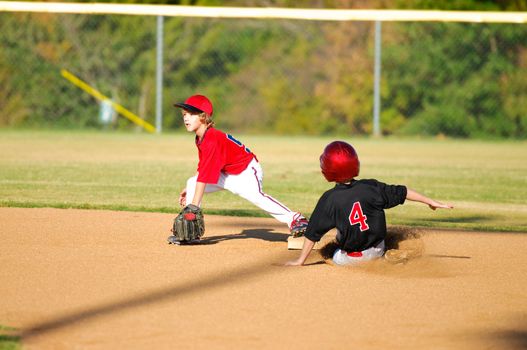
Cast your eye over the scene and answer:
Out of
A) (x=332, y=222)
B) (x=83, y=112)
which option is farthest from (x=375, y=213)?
(x=83, y=112)

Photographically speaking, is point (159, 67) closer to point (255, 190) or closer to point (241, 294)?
point (255, 190)

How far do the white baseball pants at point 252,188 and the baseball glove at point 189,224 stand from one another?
12.8 inches

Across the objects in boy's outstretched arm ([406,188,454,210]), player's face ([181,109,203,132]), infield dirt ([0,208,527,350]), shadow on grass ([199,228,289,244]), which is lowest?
infield dirt ([0,208,527,350])

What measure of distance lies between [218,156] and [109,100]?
45.5 feet

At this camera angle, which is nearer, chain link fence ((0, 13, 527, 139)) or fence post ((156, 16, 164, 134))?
fence post ((156, 16, 164, 134))

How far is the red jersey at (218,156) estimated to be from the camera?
6656mm

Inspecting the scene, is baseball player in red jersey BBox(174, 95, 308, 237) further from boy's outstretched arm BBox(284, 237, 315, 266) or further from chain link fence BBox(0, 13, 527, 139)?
chain link fence BBox(0, 13, 527, 139)

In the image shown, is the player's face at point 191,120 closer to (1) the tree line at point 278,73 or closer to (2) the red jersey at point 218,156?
→ (2) the red jersey at point 218,156

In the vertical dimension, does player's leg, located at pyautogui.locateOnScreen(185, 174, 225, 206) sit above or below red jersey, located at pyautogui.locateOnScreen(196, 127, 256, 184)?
below

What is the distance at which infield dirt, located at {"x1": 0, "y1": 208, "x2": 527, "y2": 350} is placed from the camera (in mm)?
4379

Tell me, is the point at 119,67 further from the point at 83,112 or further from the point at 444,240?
the point at 444,240

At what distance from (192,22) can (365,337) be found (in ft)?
56.6

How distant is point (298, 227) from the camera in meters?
6.79

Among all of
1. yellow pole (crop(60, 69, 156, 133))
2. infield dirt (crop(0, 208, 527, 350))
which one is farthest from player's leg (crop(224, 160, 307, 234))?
yellow pole (crop(60, 69, 156, 133))
